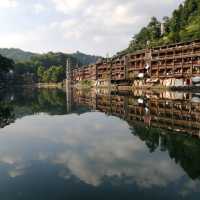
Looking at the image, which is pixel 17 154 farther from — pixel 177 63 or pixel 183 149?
pixel 177 63

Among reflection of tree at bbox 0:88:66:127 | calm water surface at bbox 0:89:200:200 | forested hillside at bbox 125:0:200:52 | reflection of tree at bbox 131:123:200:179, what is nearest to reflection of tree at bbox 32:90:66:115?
reflection of tree at bbox 0:88:66:127

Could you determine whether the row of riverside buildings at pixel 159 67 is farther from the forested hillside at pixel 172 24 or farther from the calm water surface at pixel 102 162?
the calm water surface at pixel 102 162

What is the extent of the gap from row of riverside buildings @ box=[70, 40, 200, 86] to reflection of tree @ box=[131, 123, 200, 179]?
6566 cm

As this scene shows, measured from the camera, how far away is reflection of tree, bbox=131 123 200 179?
17259 mm

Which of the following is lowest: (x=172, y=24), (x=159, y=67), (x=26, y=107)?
(x=26, y=107)

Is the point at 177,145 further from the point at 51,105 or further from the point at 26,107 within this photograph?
the point at 51,105

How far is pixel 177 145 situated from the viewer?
73.8ft

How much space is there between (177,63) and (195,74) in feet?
32.0

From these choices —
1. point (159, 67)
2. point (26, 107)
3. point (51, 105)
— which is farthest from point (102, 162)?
point (159, 67)

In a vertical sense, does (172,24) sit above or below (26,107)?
above

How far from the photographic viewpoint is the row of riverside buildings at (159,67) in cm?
9388

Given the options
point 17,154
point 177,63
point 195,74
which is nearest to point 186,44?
point 177,63

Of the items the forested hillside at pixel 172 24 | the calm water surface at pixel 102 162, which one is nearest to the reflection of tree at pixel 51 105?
the calm water surface at pixel 102 162

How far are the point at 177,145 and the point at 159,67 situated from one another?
285 feet
